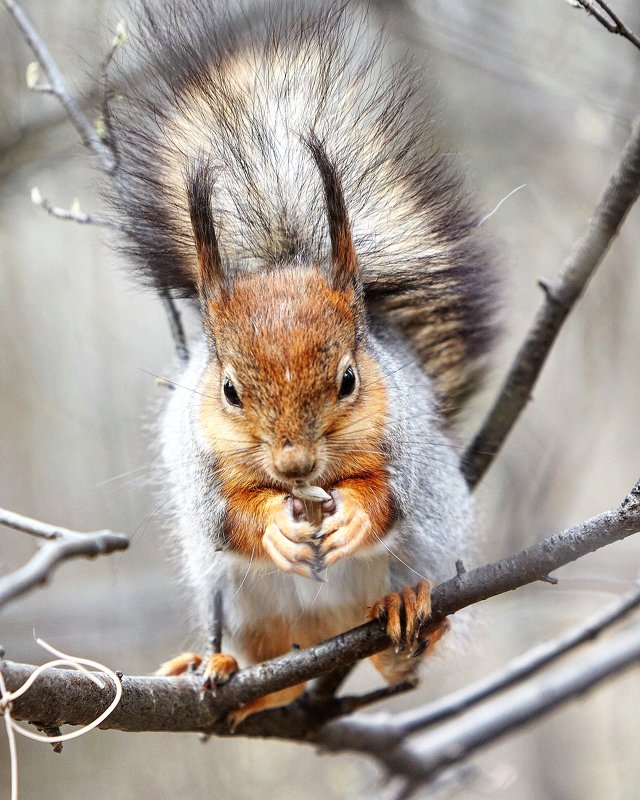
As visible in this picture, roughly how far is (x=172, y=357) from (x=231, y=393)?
1.39m

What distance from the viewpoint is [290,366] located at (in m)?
1.75

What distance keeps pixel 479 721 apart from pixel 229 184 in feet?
5.82

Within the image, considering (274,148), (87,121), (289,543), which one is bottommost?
(289,543)

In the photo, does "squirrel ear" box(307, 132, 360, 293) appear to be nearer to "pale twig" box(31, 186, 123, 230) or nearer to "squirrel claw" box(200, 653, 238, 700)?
"pale twig" box(31, 186, 123, 230)

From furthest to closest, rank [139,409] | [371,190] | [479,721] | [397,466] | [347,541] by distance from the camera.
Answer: [139,409] → [479,721] → [371,190] → [397,466] → [347,541]

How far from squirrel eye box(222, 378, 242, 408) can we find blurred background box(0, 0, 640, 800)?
137 cm

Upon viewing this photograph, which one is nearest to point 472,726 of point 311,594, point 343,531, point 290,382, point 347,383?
point 311,594

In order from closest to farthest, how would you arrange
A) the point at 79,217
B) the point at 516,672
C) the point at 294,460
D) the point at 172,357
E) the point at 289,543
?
the point at 294,460, the point at 289,543, the point at 79,217, the point at 516,672, the point at 172,357

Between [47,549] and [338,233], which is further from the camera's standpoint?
[338,233]

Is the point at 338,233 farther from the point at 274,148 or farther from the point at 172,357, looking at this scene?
the point at 172,357

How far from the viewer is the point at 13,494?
408 centimetres

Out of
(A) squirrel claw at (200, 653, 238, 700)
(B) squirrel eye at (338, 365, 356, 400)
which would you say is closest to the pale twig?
(B) squirrel eye at (338, 365, 356, 400)

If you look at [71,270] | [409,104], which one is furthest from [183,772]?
[409,104]

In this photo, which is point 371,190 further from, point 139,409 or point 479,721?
point 139,409
